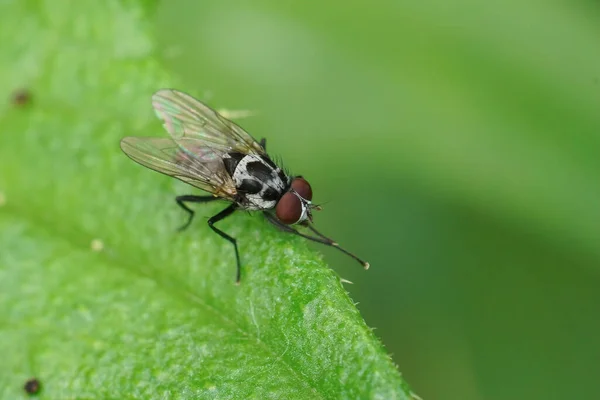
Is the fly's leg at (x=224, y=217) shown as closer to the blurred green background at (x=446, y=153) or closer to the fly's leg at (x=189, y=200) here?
the fly's leg at (x=189, y=200)

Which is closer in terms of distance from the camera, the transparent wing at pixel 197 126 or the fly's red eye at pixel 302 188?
the fly's red eye at pixel 302 188

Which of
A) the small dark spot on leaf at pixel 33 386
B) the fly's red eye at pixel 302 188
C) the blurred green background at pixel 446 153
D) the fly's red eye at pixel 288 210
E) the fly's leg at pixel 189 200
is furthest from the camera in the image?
the blurred green background at pixel 446 153

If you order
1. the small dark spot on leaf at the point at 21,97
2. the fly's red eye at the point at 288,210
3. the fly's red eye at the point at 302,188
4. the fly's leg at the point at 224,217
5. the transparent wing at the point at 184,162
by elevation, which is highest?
the fly's red eye at the point at 302,188

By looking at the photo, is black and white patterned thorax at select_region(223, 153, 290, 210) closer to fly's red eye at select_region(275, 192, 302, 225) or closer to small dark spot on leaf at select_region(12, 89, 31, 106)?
fly's red eye at select_region(275, 192, 302, 225)

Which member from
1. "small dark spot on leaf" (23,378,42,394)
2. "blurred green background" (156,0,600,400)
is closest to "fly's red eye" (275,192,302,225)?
"blurred green background" (156,0,600,400)

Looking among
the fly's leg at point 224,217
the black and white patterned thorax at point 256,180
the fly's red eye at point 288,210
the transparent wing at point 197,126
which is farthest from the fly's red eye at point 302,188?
the transparent wing at point 197,126

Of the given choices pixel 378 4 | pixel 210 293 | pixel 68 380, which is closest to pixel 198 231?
pixel 210 293
